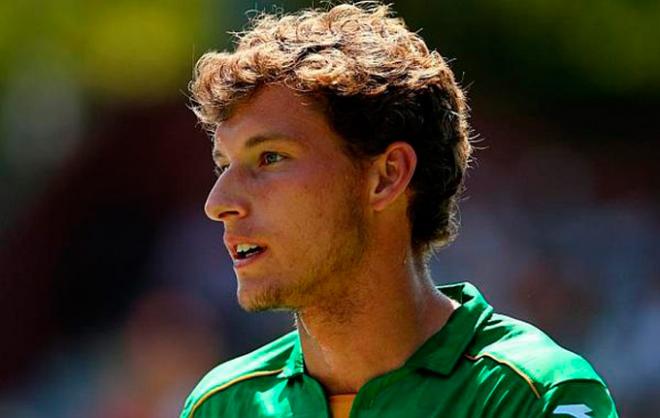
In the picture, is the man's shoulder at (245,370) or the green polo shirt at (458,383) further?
the man's shoulder at (245,370)

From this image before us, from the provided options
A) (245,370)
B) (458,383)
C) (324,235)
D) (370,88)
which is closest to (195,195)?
(245,370)

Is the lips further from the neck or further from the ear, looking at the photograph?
the ear

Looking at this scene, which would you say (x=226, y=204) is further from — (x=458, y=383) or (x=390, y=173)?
(x=458, y=383)

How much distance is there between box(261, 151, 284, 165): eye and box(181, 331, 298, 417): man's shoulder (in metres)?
0.49

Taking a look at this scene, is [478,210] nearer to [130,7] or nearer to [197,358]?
[197,358]

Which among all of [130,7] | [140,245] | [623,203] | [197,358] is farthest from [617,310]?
[130,7]

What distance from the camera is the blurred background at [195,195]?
8.46 m

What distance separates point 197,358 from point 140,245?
45.2 inches

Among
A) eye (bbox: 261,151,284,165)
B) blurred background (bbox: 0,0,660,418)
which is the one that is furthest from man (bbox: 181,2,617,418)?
blurred background (bbox: 0,0,660,418)

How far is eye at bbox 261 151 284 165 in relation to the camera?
3.48 m

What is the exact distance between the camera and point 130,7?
30.9ft

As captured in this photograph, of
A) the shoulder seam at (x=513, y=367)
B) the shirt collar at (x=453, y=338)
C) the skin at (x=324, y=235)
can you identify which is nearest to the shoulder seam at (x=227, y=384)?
the skin at (x=324, y=235)

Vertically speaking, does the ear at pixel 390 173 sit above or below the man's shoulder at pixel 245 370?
above

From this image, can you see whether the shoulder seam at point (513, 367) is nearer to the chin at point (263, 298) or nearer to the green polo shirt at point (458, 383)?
the green polo shirt at point (458, 383)
